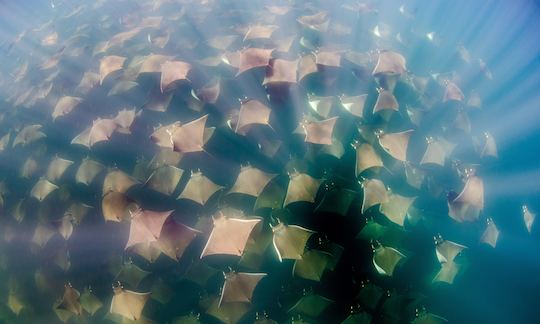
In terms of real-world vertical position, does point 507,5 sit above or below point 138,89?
above

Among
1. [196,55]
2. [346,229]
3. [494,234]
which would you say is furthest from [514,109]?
[196,55]

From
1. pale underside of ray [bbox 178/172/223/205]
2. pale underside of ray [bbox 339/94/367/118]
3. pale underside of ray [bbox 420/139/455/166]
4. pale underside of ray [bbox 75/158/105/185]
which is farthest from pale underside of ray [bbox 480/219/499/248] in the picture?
pale underside of ray [bbox 75/158/105/185]

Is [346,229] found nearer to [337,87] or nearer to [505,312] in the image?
[337,87]

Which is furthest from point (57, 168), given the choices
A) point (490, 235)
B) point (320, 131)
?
point (490, 235)

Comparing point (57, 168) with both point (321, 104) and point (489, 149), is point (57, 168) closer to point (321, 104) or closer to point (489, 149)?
point (321, 104)

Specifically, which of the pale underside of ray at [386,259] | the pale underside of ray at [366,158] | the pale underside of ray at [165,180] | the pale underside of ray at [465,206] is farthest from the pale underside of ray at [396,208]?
the pale underside of ray at [165,180]

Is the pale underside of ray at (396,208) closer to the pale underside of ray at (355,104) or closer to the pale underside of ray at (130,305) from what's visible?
the pale underside of ray at (355,104)

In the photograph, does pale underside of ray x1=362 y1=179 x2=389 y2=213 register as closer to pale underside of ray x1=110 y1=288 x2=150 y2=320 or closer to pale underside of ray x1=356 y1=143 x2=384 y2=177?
pale underside of ray x1=356 y1=143 x2=384 y2=177
